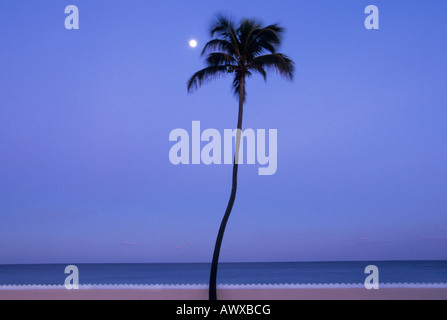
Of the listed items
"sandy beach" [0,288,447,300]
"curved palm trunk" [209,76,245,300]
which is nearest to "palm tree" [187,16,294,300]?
"curved palm trunk" [209,76,245,300]

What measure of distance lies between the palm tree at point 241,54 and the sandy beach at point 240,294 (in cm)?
199

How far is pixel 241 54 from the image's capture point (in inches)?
438

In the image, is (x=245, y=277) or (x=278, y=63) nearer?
(x=278, y=63)

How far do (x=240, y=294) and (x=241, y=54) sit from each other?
17.8 feet

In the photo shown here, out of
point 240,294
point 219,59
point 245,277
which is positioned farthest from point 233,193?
point 245,277

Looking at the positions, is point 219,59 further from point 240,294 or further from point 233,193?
point 240,294

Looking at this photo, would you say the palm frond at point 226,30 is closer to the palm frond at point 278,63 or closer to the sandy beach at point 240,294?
the palm frond at point 278,63

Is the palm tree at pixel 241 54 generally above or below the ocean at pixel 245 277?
above

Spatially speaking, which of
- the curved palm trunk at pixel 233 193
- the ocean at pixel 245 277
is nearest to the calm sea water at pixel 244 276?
the ocean at pixel 245 277

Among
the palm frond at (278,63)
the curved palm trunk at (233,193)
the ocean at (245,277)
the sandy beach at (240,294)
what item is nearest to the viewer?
the sandy beach at (240,294)

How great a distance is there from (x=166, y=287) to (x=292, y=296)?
2.46 metres

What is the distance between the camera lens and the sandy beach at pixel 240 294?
8938mm

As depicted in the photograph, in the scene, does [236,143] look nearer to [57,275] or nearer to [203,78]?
[203,78]

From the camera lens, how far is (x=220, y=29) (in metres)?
11.2
